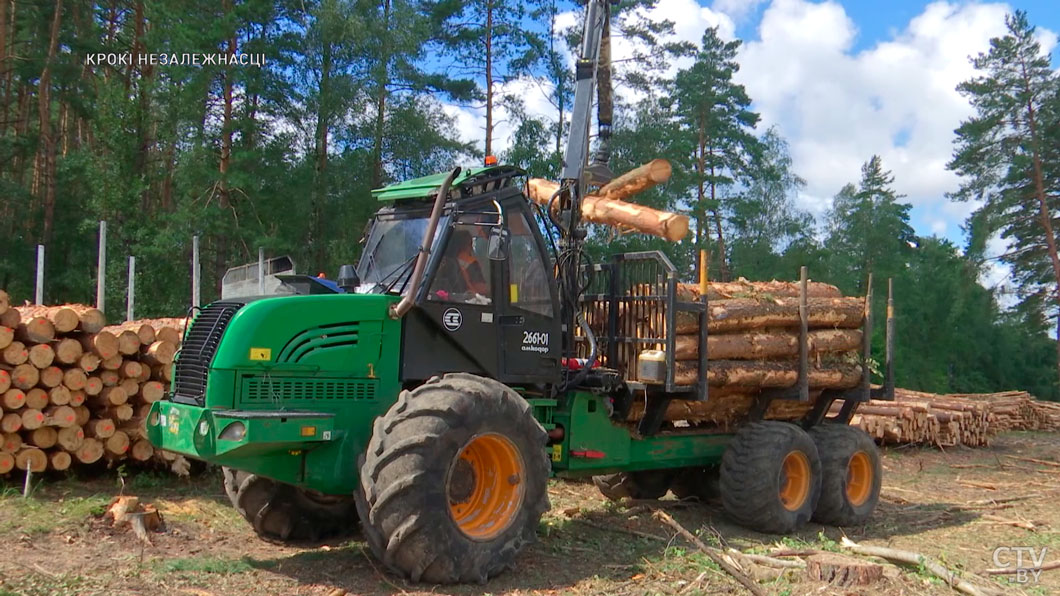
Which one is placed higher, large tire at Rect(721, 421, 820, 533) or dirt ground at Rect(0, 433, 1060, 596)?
large tire at Rect(721, 421, 820, 533)

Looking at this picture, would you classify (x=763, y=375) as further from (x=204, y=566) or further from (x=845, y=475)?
(x=204, y=566)

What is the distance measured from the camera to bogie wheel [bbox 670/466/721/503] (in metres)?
9.90

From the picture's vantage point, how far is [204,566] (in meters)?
6.43

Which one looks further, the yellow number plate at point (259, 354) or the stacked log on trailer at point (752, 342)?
the stacked log on trailer at point (752, 342)

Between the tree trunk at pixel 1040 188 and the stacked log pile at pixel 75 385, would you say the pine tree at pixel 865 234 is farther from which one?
the stacked log pile at pixel 75 385

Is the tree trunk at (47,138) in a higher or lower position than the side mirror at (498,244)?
higher

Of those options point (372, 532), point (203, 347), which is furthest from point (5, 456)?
point (372, 532)

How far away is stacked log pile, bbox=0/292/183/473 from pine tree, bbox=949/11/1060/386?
3011cm

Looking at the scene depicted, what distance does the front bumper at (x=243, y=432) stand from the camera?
5.89 m

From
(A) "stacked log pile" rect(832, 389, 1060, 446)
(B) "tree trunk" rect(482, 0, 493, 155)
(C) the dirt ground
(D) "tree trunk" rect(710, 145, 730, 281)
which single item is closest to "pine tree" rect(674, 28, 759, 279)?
(D) "tree trunk" rect(710, 145, 730, 281)

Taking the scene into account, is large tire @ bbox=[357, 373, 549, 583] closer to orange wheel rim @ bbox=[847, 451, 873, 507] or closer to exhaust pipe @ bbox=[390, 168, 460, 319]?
exhaust pipe @ bbox=[390, 168, 460, 319]

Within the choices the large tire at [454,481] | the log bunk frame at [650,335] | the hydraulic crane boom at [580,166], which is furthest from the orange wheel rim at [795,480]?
the large tire at [454,481]

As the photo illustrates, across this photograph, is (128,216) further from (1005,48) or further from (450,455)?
(1005,48)

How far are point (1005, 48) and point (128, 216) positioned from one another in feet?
96.1
